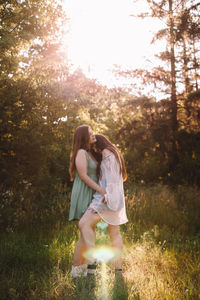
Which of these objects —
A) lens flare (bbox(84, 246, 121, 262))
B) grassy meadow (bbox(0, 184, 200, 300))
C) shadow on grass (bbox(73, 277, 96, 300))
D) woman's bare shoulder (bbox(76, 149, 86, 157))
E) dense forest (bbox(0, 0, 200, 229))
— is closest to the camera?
shadow on grass (bbox(73, 277, 96, 300))

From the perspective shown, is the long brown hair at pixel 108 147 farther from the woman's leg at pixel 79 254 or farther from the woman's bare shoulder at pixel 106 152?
the woman's leg at pixel 79 254

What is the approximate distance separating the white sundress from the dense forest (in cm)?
263

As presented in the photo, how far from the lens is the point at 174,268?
155 inches

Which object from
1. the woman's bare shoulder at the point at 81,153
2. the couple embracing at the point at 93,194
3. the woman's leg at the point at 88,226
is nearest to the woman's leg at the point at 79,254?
the couple embracing at the point at 93,194

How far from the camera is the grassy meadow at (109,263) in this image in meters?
3.00

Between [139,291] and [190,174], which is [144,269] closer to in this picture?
[139,291]

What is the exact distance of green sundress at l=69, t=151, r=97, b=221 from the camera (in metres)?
3.61

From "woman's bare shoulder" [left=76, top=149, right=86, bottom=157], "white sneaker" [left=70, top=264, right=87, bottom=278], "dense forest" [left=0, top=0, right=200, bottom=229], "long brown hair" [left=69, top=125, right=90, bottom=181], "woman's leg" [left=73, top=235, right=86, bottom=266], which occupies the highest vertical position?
"dense forest" [left=0, top=0, right=200, bottom=229]

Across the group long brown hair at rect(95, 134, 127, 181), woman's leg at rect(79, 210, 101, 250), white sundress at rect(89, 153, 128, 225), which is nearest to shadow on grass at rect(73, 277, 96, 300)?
woman's leg at rect(79, 210, 101, 250)

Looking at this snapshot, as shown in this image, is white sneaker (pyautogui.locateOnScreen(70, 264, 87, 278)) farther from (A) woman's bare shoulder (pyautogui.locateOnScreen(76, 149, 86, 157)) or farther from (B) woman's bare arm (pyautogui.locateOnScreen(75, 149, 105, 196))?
(A) woman's bare shoulder (pyautogui.locateOnScreen(76, 149, 86, 157))

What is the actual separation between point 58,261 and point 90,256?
2.13 ft

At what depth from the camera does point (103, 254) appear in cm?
414

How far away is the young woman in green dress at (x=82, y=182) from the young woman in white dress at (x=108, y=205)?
0.35 ft

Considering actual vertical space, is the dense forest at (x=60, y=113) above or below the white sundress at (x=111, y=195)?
above
